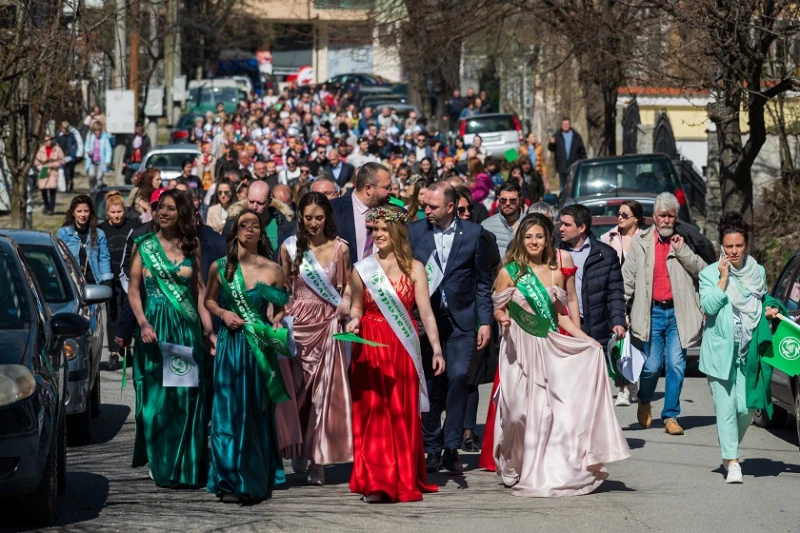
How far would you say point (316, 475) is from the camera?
911cm

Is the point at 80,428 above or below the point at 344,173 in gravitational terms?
below

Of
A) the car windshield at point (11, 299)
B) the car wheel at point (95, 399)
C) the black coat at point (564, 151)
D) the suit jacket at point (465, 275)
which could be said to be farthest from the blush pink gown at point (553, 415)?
the black coat at point (564, 151)

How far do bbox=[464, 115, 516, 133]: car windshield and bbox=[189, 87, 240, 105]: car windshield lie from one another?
16.8m

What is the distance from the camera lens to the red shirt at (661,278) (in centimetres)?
1152

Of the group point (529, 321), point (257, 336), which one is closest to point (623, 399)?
point (529, 321)

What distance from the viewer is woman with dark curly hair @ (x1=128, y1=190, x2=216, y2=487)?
8766mm

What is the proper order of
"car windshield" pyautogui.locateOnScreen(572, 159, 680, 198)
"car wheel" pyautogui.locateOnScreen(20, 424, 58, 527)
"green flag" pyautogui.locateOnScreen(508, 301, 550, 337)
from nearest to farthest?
"car wheel" pyautogui.locateOnScreen(20, 424, 58, 527)
"green flag" pyautogui.locateOnScreen(508, 301, 550, 337)
"car windshield" pyautogui.locateOnScreen(572, 159, 680, 198)

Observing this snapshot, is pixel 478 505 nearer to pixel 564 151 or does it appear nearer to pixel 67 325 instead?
pixel 67 325

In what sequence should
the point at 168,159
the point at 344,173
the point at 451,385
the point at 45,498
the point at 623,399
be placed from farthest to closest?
the point at 168,159 < the point at 344,173 < the point at 623,399 < the point at 451,385 < the point at 45,498

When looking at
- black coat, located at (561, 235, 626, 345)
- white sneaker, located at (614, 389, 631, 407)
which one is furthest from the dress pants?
white sneaker, located at (614, 389, 631, 407)

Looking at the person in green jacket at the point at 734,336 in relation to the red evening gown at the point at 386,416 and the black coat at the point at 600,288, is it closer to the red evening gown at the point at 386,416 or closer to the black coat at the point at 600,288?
the black coat at the point at 600,288

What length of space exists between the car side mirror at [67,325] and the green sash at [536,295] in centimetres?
274

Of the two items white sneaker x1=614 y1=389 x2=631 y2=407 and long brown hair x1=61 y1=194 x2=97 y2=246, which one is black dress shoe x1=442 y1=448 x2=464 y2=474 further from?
long brown hair x1=61 y1=194 x2=97 y2=246

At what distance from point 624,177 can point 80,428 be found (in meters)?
11.5
